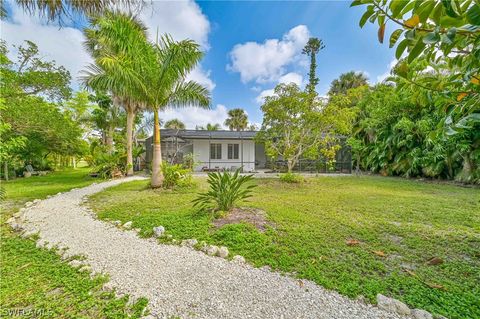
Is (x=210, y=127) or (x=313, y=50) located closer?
(x=313, y=50)

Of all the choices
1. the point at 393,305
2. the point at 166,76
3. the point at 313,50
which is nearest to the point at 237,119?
the point at 313,50

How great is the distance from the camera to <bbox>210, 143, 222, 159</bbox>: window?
1692cm

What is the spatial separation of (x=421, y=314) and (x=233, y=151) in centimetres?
1568

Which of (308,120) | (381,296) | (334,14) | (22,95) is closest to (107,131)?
(22,95)

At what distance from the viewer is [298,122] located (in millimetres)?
9773

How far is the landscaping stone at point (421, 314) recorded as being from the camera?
193 centimetres

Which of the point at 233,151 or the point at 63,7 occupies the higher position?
the point at 63,7

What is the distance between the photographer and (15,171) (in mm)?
13289

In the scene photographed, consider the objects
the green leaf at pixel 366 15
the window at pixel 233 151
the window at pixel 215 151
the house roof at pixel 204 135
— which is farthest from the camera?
the window at pixel 233 151

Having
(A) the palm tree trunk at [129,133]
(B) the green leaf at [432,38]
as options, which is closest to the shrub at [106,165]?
(A) the palm tree trunk at [129,133]

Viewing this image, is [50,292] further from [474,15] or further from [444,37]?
[474,15]

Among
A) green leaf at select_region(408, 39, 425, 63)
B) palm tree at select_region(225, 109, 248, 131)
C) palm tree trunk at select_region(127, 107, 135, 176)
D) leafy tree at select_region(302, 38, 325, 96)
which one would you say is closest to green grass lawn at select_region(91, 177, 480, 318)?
green leaf at select_region(408, 39, 425, 63)

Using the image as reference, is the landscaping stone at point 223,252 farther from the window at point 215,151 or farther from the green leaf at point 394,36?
the window at point 215,151

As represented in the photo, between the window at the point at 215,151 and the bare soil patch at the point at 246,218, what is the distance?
38.9 ft
